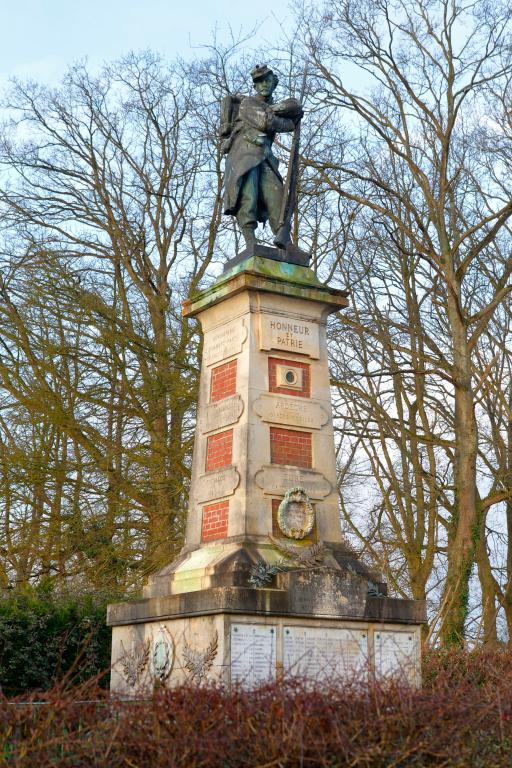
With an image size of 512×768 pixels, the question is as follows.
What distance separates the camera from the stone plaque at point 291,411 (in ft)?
35.5

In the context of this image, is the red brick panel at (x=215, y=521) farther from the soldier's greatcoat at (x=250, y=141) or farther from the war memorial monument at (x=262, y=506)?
the soldier's greatcoat at (x=250, y=141)

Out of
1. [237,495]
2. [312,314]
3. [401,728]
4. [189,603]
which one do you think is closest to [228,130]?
[312,314]

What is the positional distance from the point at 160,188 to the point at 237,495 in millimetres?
13677

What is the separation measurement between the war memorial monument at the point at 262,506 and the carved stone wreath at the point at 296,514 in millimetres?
13

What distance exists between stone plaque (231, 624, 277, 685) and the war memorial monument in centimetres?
1

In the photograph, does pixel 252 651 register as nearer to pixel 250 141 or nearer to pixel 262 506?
pixel 262 506

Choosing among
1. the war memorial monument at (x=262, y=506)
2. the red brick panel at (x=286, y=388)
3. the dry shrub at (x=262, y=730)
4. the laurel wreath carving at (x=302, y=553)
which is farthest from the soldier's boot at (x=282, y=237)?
the dry shrub at (x=262, y=730)

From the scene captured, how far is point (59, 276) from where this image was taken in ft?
68.0

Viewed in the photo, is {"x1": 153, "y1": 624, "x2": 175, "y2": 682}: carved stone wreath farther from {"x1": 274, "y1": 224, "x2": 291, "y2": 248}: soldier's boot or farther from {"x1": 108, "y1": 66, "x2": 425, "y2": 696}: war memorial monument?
{"x1": 274, "y1": 224, "x2": 291, "y2": 248}: soldier's boot

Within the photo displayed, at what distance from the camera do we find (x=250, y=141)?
39.5ft

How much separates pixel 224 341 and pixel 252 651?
3326 millimetres

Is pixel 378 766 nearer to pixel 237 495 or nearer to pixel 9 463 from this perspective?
pixel 237 495

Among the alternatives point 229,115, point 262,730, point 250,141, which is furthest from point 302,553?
point 229,115

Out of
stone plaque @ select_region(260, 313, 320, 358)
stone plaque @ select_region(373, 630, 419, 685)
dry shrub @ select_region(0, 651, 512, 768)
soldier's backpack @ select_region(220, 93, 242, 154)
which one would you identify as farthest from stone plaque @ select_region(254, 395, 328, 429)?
dry shrub @ select_region(0, 651, 512, 768)
